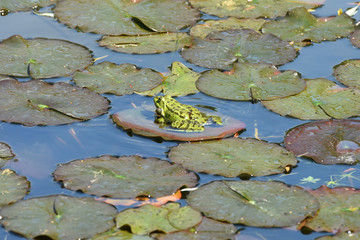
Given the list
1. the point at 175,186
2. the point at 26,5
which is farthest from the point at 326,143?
the point at 26,5

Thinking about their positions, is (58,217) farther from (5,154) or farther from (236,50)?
(236,50)

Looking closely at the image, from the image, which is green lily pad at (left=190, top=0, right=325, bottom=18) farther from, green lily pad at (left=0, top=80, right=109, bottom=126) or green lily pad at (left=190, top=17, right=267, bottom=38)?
green lily pad at (left=0, top=80, right=109, bottom=126)

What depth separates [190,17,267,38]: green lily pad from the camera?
8484 mm

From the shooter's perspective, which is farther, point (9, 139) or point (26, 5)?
point (26, 5)

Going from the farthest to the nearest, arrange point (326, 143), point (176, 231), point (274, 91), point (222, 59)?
point (222, 59) → point (274, 91) → point (326, 143) → point (176, 231)

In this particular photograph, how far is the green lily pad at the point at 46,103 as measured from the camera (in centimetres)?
641

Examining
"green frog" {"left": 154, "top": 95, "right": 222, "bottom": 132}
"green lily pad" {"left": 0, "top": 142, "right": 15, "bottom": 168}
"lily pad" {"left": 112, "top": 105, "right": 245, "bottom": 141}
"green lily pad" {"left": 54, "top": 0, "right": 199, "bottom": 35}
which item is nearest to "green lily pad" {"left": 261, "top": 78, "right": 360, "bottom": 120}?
"lily pad" {"left": 112, "top": 105, "right": 245, "bottom": 141}

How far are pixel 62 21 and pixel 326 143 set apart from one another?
422 cm

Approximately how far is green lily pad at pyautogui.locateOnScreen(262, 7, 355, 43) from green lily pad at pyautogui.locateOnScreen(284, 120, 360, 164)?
227cm

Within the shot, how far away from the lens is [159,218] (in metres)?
5.01

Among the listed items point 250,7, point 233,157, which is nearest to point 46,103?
point 233,157

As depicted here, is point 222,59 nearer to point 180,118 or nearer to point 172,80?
point 172,80

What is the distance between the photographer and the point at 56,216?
4.99m

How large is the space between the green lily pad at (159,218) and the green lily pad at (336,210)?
92 centimetres
